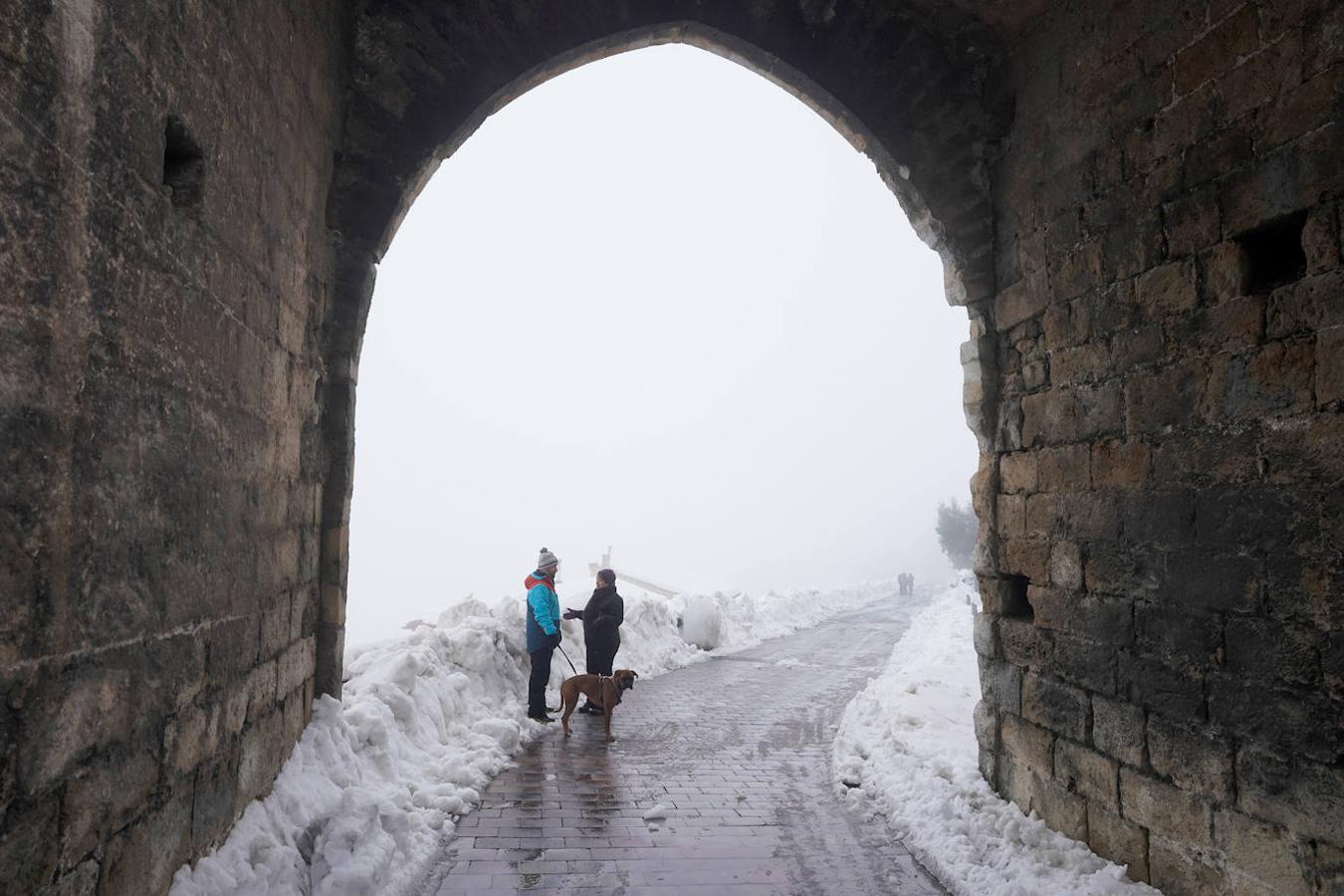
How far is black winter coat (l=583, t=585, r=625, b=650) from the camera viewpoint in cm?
834

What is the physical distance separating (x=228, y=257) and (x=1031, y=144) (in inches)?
172

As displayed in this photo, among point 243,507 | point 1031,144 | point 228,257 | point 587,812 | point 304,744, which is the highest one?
point 1031,144

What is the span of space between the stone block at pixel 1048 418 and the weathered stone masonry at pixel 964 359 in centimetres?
6

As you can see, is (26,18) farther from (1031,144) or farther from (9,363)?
(1031,144)

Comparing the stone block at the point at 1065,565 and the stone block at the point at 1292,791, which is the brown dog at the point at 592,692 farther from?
the stone block at the point at 1292,791

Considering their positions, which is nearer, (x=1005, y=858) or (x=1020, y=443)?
(x=1005, y=858)

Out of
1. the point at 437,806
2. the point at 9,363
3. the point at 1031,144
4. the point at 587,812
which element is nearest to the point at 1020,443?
the point at 1031,144

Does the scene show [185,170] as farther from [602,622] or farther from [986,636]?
[602,622]

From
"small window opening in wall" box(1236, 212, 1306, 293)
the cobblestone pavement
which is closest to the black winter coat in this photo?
the cobblestone pavement

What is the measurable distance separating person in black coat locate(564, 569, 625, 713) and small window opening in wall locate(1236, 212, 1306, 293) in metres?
5.81

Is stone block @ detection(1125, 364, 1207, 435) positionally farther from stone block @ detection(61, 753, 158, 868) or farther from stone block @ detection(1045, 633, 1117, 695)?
stone block @ detection(61, 753, 158, 868)

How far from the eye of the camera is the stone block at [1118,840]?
400 cm

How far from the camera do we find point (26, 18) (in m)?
2.10

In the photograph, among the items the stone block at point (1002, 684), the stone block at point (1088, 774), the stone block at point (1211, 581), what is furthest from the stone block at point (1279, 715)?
the stone block at point (1002, 684)
